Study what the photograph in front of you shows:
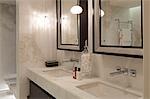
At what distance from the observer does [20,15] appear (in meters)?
2.29

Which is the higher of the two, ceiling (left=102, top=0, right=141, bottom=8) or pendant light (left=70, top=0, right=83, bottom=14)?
pendant light (left=70, top=0, right=83, bottom=14)

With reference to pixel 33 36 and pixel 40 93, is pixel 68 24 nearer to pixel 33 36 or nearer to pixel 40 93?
pixel 33 36

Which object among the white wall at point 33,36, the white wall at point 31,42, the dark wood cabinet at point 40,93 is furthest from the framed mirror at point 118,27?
the white wall at point 33,36

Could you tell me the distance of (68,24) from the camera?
7.00 ft

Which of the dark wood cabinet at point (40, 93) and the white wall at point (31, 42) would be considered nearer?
the dark wood cabinet at point (40, 93)

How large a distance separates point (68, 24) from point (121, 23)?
3.12 ft

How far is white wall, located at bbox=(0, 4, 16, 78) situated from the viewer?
3.76 meters

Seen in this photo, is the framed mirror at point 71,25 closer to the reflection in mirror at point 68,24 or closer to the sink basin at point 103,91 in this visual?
the reflection in mirror at point 68,24

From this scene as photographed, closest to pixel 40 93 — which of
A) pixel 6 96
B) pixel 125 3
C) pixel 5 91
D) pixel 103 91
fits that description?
pixel 103 91

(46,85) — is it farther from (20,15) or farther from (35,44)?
(20,15)

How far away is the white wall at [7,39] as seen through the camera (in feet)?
12.3

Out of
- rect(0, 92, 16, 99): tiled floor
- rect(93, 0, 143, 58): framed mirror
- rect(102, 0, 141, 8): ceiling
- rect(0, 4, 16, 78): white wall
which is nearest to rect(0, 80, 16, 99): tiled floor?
rect(0, 92, 16, 99): tiled floor

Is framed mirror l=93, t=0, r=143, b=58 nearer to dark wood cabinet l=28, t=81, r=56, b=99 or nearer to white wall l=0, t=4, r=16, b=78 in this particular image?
dark wood cabinet l=28, t=81, r=56, b=99

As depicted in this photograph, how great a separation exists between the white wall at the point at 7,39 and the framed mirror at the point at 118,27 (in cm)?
291
